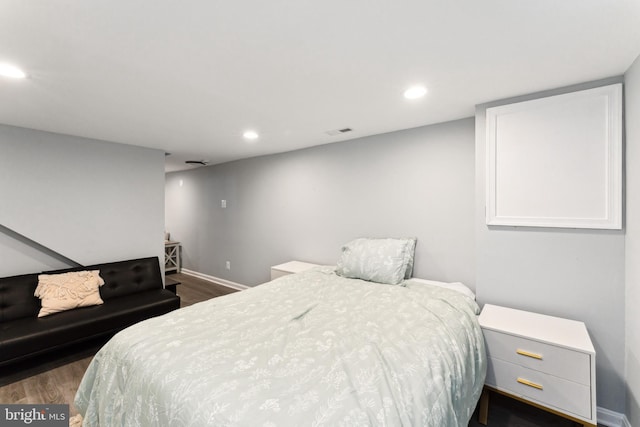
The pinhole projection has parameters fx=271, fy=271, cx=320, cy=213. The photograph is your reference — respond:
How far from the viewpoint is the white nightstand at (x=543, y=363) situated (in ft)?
4.96

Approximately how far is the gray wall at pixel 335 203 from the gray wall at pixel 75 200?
1.22 meters

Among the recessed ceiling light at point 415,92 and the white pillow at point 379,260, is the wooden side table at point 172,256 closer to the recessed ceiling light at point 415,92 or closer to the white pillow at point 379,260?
the white pillow at point 379,260

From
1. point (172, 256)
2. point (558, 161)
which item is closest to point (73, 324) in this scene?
point (172, 256)

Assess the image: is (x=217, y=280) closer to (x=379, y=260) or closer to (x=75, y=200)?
(x=75, y=200)

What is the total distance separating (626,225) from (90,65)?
3.33 m

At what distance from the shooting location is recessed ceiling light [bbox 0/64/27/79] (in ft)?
5.09

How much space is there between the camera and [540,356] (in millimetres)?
1612

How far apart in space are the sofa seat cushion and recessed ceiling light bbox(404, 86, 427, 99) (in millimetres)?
3199

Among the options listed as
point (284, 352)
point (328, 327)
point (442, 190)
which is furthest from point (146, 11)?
point (442, 190)

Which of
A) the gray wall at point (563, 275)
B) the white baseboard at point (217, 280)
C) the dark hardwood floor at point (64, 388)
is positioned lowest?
the dark hardwood floor at point (64, 388)

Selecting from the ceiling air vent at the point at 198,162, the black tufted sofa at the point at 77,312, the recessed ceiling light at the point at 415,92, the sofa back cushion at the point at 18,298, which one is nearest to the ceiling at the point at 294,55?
the recessed ceiling light at the point at 415,92

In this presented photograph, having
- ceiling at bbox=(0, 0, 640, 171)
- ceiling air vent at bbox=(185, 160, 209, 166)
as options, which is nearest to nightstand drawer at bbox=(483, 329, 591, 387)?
ceiling at bbox=(0, 0, 640, 171)

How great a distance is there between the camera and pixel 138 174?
11.6 ft

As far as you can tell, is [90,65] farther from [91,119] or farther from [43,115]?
[43,115]
